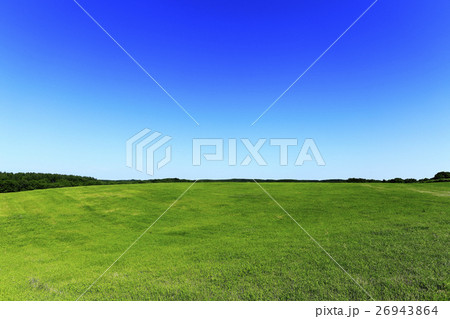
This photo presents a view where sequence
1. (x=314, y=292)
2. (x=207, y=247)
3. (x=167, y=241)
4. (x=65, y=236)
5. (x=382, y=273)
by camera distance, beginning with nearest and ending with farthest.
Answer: (x=314, y=292) → (x=382, y=273) → (x=207, y=247) → (x=167, y=241) → (x=65, y=236)

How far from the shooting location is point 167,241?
1092 centimetres

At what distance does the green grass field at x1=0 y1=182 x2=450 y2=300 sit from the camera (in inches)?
221

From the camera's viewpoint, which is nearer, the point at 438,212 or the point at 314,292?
the point at 314,292

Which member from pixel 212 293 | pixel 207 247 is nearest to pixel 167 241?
pixel 207 247

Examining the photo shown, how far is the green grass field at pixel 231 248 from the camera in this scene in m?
5.61

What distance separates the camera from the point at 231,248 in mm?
9000

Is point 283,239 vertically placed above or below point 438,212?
below

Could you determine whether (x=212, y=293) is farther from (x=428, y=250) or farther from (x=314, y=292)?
(x=428, y=250)

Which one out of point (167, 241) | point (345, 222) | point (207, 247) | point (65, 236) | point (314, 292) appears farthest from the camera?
point (65, 236)

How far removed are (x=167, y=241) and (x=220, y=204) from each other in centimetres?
769

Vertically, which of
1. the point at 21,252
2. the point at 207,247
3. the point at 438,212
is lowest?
the point at 21,252

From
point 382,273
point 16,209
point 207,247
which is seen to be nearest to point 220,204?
point 207,247
